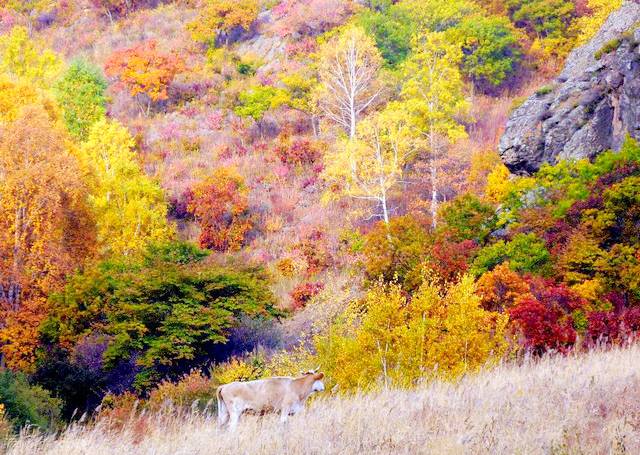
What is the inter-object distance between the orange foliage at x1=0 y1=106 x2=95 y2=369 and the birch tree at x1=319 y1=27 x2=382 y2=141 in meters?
16.0

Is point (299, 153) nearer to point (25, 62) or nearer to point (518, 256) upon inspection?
point (25, 62)

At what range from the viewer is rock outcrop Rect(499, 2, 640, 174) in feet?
78.9

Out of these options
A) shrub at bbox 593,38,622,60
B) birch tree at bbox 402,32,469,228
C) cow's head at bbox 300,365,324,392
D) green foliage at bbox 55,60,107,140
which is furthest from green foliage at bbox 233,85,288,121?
cow's head at bbox 300,365,324,392

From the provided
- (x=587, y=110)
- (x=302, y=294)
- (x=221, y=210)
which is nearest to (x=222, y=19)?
(x=221, y=210)

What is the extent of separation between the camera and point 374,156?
29891mm

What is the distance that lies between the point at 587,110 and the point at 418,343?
1746 centimetres

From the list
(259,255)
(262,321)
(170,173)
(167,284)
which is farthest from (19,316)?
(170,173)

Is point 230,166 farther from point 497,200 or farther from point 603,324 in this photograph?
point 603,324

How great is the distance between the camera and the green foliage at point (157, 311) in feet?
62.0

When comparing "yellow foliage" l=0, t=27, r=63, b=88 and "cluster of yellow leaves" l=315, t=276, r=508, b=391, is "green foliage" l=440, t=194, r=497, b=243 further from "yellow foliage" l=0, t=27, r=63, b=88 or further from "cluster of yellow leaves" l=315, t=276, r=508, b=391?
"yellow foliage" l=0, t=27, r=63, b=88

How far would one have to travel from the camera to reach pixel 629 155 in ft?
65.9

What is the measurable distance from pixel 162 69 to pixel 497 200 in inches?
Answer: 1054

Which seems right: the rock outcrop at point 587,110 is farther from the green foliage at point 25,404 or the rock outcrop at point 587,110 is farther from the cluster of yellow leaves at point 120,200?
the green foliage at point 25,404

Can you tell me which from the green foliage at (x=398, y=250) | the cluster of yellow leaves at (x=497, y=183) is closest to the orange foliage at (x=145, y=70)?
the cluster of yellow leaves at (x=497, y=183)
